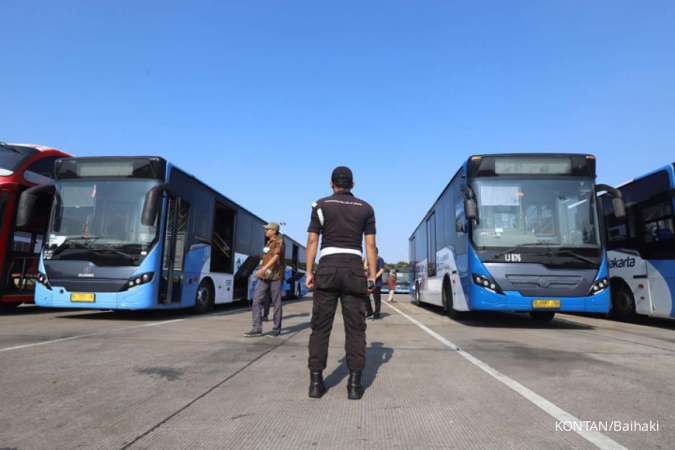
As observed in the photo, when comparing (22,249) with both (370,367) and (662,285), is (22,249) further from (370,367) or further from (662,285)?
(662,285)

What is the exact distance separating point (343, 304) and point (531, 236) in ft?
20.4

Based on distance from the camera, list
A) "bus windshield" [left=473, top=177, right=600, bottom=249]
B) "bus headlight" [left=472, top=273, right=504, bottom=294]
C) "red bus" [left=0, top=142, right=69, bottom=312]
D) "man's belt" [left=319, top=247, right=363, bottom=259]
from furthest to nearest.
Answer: "red bus" [left=0, top=142, right=69, bottom=312] < "bus windshield" [left=473, top=177, right=600, bottom=249] < "bus headlight" [left=472, top=273, right=504, bottom=294] < "man's belt" [left=319, top=247, right=363, bottom=259]

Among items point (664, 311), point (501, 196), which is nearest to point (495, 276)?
point (501, 196)

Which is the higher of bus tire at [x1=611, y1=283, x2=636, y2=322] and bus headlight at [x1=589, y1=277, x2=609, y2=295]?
bus headlight at [x1=589, y1=277, x2=609, y2=295]

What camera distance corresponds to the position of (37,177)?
1067 cm

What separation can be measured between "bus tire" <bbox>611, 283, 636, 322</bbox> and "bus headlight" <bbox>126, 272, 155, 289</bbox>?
37.4 ft

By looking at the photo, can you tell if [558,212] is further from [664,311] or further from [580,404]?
[580,404]

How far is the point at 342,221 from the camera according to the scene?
3.79 m

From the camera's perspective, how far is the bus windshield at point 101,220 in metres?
8.95

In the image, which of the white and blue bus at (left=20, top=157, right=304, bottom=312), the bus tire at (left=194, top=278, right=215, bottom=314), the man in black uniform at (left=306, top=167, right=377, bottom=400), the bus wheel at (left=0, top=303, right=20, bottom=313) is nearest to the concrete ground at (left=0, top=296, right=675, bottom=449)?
the man in black uniform at (left=306, top=167, right=377, bottom=400)

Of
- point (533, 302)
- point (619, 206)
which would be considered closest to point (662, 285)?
point (619, 206)

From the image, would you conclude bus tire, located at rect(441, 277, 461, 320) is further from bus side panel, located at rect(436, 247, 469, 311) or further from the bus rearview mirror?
the bus rearview mirror

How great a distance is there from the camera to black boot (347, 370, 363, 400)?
11.5ft

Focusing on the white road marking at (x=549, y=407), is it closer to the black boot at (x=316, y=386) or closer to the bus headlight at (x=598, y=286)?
the black boot at (x=316, y=386)
